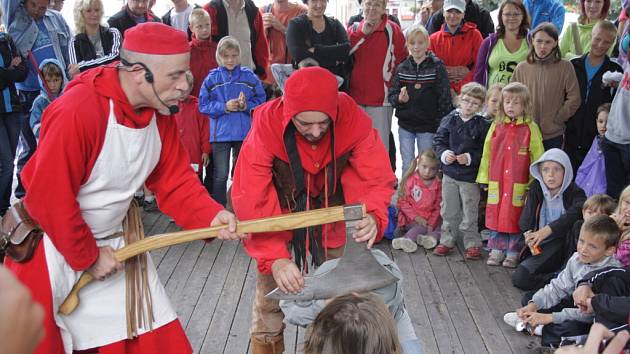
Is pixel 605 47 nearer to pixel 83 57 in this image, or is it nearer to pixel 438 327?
pixel 438 327

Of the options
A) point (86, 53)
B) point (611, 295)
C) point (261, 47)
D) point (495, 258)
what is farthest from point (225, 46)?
point (611, 295)

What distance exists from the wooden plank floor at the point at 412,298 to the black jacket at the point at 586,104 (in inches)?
58.5

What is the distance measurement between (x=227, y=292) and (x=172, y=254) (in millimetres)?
865

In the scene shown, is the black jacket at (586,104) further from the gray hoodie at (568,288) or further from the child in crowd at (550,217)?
the gray hoodie at (568,288)

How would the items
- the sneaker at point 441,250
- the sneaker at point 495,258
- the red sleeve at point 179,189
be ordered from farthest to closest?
the sneaker at point 441,250, the sneaker at point 495,258, the red sleeve at point 179,189

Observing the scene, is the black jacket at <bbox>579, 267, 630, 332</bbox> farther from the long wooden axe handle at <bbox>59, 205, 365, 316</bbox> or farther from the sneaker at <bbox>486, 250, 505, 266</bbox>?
the long wooden axe handle at <bbox>59, 205, 365, 316</bbox>

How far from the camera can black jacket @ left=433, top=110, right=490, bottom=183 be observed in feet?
16.3

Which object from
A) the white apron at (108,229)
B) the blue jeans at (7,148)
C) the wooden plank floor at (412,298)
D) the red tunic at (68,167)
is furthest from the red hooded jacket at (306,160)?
the blue jeans at (7,148)

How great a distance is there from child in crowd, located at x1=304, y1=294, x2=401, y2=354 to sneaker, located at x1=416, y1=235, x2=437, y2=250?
10.7ft

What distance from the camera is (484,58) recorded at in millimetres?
5781

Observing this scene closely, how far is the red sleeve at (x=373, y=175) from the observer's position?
2846 mm

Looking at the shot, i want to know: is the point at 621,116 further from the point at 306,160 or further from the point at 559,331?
the point at 306,160

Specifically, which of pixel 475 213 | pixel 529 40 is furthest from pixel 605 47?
pixel 475 213

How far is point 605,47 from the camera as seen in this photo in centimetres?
539
